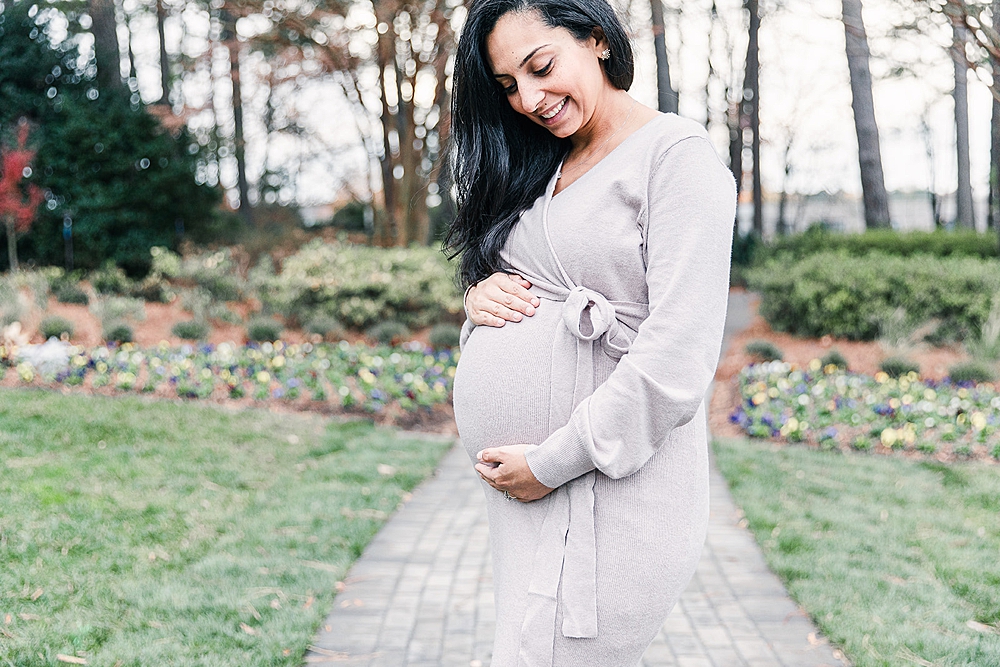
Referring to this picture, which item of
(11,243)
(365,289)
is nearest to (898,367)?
(365,289)

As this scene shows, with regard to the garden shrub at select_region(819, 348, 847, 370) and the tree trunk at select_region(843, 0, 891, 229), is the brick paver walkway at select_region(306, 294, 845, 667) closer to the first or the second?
the garden shrub at select_region(819, 348, 847, 370)

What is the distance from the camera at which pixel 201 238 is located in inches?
509

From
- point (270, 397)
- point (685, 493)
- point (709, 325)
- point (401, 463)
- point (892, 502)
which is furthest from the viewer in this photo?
point (270, 397)

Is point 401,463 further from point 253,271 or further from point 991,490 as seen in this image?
point 253,271

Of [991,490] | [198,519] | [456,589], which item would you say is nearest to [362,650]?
[456,589]

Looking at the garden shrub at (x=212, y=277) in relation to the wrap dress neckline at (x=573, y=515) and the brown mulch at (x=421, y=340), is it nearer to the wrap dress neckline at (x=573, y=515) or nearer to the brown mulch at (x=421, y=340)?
the brown mulch at (x=421, y=340)

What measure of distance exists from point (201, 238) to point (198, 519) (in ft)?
→ 31.2

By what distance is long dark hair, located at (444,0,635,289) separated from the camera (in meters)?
1.61

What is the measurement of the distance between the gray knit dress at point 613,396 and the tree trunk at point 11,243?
35.9 ft

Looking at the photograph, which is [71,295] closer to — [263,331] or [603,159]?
[263,331]

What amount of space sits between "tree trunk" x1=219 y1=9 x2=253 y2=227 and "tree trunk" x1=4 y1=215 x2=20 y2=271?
387 centimetres

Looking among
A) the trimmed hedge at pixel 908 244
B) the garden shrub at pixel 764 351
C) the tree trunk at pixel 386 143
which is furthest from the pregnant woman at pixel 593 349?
the trimmed hedge at pixel 908 244

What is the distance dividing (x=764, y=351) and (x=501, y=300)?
8.00 metres

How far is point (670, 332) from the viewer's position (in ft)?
4.50
